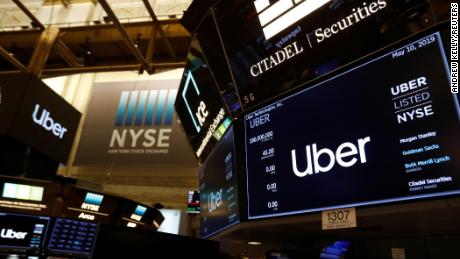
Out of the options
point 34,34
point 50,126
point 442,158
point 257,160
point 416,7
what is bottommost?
point 442,158

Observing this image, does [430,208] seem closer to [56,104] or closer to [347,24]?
[347,24]

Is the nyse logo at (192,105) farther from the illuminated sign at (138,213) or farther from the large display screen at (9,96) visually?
the illuminated sign at (138,213)

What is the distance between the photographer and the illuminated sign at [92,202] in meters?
5.68

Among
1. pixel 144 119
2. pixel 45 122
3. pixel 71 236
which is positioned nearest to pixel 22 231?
pixel 71 236

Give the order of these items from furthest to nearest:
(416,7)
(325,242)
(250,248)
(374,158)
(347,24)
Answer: (250,248) < (325,242) < (347,24) < (416,7) < (374,158)

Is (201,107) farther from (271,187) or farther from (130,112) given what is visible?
(130,112)

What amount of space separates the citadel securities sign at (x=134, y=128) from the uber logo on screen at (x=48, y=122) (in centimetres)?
103

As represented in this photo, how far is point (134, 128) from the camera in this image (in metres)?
6.93

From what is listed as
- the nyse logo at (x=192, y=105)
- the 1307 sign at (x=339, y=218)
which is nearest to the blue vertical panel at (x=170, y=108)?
the nyse logo at (x=192, y=105)

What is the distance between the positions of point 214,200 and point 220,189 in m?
0.18

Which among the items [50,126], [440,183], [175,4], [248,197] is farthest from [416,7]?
[175,4]

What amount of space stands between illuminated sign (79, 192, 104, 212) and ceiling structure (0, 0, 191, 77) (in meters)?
2.10

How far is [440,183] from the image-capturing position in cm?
142

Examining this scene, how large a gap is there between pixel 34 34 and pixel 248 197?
7.01m
